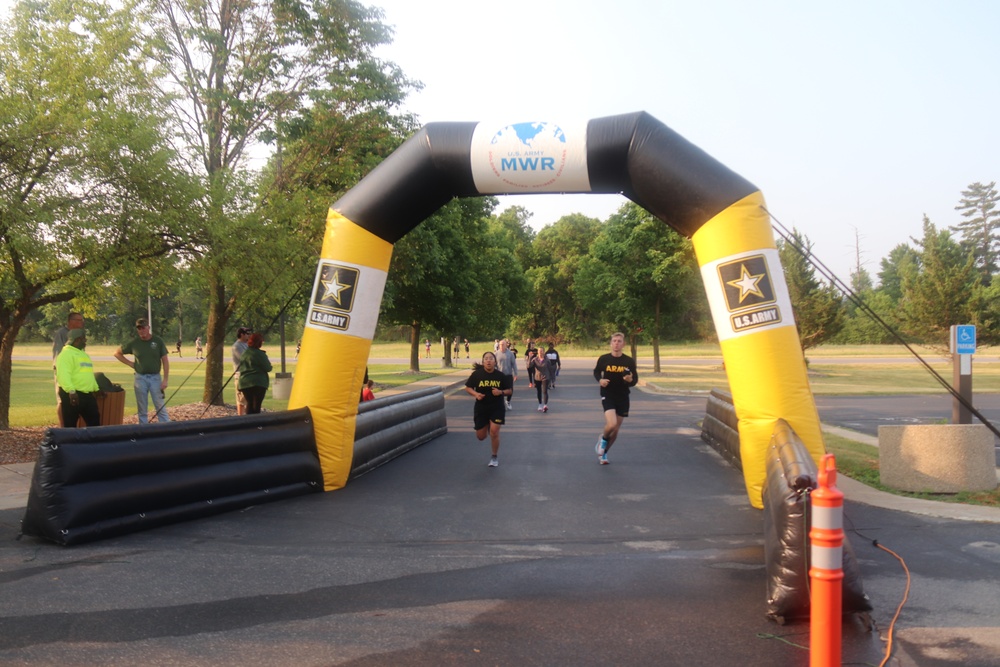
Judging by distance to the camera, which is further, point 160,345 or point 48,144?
point 160,345

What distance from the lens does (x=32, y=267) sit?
14.0m

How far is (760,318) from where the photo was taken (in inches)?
346

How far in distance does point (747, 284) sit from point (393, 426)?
592 cm

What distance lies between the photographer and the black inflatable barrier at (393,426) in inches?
433

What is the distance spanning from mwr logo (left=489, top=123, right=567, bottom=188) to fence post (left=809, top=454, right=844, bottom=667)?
6.46 metres

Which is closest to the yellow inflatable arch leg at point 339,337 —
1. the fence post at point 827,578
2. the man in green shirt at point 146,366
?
the man in green shirt at point 146,366

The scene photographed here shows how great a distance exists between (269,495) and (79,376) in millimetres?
3287

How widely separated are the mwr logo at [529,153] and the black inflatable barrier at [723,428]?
3845mm

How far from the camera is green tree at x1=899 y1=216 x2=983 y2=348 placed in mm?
37656

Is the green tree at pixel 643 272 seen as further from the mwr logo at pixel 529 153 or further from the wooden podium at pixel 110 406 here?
the mwr logo at pixel 529 153

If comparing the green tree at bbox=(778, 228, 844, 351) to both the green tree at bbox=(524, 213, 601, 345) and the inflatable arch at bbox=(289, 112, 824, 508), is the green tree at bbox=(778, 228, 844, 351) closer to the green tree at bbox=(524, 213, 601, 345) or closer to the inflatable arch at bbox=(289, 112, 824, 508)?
the inflatable arch at bbox=(289, 112, 824, 508)

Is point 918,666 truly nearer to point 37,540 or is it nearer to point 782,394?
point 782,394

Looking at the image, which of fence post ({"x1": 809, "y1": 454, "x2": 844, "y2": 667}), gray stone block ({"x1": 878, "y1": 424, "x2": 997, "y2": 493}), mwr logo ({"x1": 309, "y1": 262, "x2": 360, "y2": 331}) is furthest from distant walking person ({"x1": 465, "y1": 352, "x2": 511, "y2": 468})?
fence post ({"x1": 809, "y1": 454, "x2": 844, "y2": 667})

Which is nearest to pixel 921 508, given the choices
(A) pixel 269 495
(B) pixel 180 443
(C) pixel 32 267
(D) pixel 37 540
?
(A) pixel 269 495
